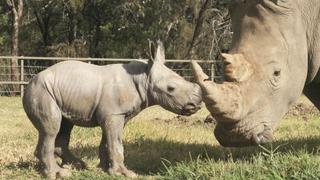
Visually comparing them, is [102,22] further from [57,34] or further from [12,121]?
[12,121]

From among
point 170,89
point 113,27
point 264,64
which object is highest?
point 264,64

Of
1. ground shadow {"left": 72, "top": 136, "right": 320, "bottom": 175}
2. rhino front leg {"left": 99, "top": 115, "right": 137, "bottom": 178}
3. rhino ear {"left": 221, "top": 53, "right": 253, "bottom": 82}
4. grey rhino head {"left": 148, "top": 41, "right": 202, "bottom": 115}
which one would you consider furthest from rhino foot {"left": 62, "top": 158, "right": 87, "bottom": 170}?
rhino ear {"left": 221, "top": 53, "right": 253, "bottom": 82}

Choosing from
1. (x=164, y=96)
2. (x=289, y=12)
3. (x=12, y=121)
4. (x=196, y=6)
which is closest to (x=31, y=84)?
(x=164, y=96)

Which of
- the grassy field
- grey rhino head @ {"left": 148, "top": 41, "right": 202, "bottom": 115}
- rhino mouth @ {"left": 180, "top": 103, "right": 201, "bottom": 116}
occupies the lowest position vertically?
the grassy field

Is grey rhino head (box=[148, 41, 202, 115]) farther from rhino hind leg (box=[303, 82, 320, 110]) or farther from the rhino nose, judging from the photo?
rhino hind leg (box=[303, 82, 320, 110])

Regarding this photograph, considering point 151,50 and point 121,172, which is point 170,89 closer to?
point 151,50

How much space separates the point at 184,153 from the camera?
7.09m

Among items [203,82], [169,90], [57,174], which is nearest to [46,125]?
[57,174]

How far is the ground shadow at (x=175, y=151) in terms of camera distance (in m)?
6.43

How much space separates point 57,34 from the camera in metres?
33.7

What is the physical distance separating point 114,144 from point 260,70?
162 centimetres

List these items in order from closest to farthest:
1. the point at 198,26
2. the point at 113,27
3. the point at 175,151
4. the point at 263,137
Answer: the point at 263,137, the point at 175,151, the point at 198,26, the point at 113,27

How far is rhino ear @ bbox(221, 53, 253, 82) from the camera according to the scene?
5.05 metres

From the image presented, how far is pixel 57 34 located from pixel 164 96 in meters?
28.6
